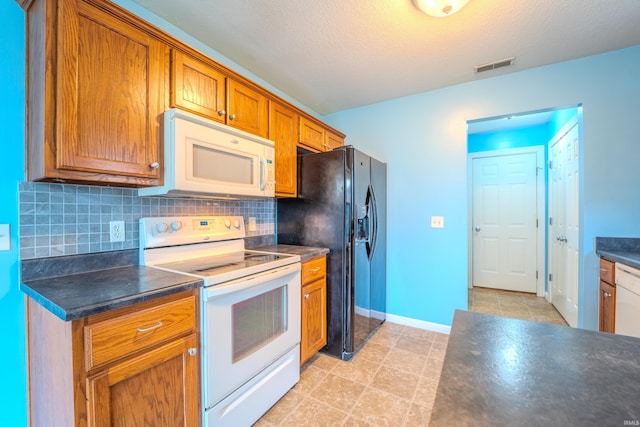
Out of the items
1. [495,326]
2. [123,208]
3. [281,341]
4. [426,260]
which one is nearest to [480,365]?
[495,326]

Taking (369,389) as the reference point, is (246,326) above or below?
above

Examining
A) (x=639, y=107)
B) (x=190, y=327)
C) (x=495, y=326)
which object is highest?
(x=639, y=107)

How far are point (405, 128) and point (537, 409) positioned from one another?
2.75 meters

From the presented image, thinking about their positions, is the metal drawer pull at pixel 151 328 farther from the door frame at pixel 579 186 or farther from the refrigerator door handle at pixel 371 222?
the door frame at pixel 579 186

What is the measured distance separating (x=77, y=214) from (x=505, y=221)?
A: 4.76 meters

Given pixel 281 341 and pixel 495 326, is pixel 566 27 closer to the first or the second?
pixel 495 326

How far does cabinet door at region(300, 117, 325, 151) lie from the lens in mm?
2416

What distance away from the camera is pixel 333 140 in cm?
294

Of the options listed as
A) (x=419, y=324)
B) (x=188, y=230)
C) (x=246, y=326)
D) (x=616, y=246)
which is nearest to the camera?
(x=246, y=326)

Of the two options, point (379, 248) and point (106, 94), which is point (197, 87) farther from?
point (379, 248)

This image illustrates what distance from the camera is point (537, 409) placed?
0.46m

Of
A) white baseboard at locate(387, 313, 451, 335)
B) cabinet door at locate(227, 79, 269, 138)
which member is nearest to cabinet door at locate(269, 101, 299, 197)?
cabinet door at locate(227, 79, 269, 138)

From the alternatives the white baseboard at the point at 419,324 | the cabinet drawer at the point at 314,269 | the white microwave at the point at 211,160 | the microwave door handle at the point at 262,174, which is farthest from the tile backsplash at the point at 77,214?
the white baseboard at the point at 419,324

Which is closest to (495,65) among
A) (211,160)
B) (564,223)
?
(564,223)
